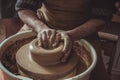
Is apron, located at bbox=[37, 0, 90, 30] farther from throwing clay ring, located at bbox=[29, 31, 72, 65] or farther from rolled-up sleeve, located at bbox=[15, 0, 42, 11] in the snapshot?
throwing clay ring, located at bbox=[29, 31, 72, 65]

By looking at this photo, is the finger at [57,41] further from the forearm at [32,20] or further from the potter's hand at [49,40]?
the forearm at [32,20]

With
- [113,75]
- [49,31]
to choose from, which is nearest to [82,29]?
[49,31]

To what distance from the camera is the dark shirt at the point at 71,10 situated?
1387 millimetres

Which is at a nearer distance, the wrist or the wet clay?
the wet clay

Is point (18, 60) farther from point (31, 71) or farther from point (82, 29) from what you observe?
point (82, 29)

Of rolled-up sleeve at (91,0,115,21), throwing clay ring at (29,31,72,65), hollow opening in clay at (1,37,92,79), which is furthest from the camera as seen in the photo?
rolled-up sleeve at (91,0,115,21)

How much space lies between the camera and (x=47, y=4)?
145 centimetres

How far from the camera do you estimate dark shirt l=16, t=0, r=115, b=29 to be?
1387 millimetres

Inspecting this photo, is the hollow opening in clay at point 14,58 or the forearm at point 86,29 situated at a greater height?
the forearm at point 86,29

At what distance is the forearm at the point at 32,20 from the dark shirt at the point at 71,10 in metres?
0.04

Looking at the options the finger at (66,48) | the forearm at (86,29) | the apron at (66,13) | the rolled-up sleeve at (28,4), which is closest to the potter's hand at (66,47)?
the finger at (66,48)

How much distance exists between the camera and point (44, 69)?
111 cm

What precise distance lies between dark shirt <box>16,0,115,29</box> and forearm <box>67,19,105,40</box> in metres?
0.04

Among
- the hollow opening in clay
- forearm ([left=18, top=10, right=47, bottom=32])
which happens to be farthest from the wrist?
the hollow opening in clay
